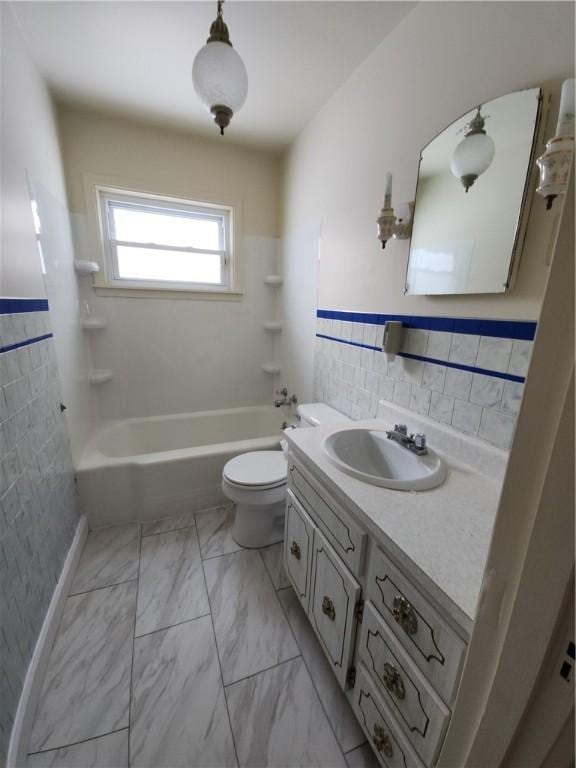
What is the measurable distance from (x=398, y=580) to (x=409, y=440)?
0.52 meters

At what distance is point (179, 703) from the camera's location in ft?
3.45

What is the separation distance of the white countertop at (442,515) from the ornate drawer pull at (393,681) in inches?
12.3

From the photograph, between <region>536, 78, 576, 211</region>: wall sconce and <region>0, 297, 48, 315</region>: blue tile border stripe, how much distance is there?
164 cm

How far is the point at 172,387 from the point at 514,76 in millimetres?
2492

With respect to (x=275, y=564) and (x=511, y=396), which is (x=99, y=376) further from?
(x=511, y=396)

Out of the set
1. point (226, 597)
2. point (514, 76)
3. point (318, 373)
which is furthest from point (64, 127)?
point (226, 597)

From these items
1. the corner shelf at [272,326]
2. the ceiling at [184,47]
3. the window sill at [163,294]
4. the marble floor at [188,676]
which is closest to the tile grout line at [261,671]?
the marble floor at [188,676]

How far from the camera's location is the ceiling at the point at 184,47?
1.21 m

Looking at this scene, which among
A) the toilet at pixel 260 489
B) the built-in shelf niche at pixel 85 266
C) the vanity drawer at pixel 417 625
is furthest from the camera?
the built-in shelf niche at pixel 85 266

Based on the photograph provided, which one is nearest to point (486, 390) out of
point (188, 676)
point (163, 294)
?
point (188, 676)

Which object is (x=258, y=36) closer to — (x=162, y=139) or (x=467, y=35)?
(x=467, y=35)

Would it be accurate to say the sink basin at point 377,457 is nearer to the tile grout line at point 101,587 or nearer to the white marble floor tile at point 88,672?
the white marble floor tile at point 88,672

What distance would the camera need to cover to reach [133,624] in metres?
1.30

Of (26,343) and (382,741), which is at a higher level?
(26,343)
